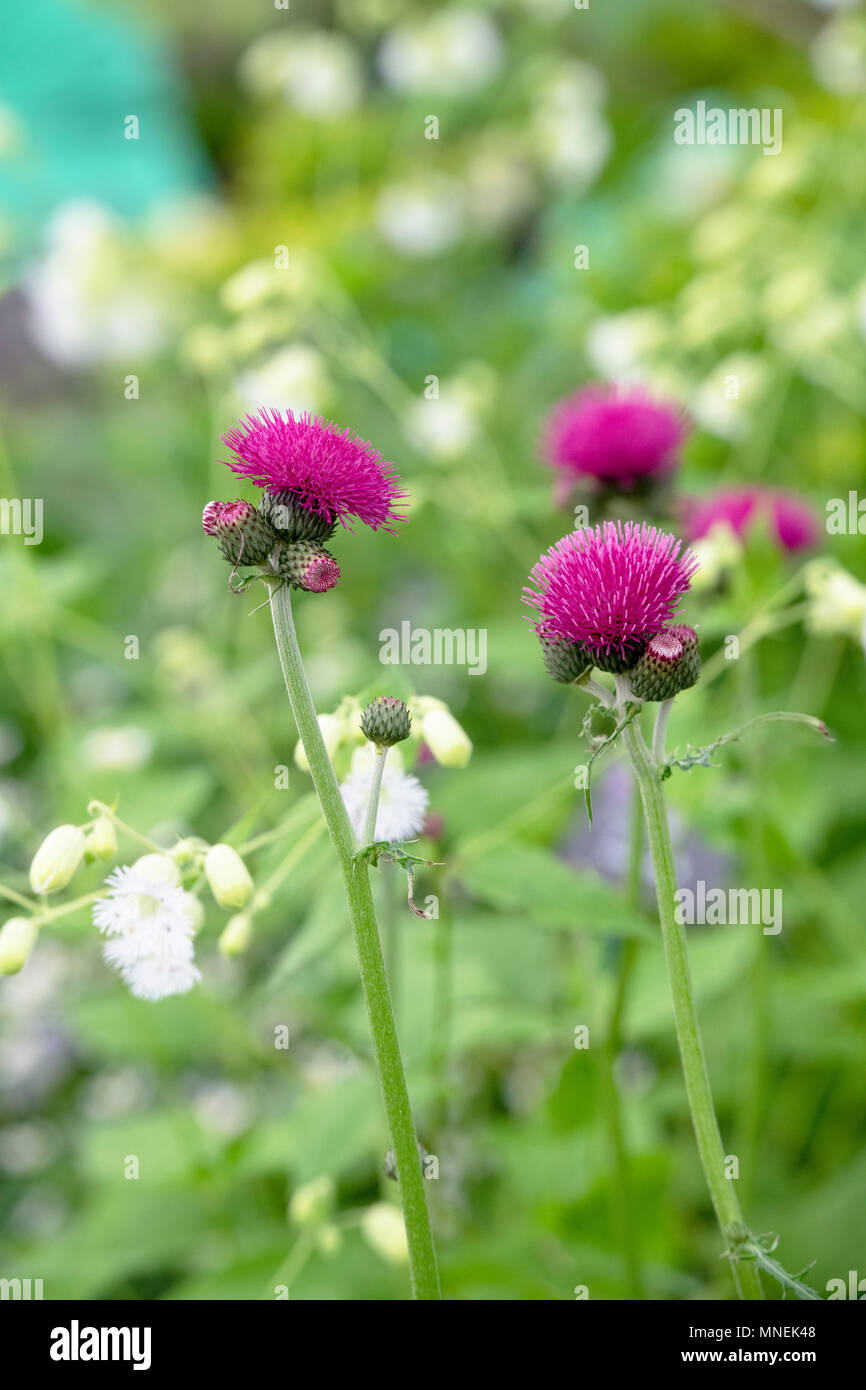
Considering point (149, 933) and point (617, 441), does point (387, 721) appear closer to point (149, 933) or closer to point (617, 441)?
point (149, 933)

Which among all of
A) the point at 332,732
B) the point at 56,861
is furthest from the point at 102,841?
the point at 332,732

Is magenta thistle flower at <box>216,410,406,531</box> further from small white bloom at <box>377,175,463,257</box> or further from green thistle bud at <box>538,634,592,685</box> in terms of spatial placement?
small white bloom at <box>377,175,463,257</box>

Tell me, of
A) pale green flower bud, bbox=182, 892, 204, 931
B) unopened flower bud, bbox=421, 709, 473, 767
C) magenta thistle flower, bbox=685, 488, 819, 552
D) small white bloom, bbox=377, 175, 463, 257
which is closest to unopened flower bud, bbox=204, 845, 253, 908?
pale green flower bud, bbox=182, 892, 204, 931

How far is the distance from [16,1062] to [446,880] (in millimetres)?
1204

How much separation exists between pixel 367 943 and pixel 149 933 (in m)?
0.11

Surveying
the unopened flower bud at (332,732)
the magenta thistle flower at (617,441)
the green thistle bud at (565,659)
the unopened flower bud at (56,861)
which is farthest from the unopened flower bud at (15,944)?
the magenta thistle flower at (617,441)

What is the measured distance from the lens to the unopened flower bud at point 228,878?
60 cm

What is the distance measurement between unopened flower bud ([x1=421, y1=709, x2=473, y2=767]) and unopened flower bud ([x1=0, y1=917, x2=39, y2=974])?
23 cm

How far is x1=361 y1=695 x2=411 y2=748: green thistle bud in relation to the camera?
59cm

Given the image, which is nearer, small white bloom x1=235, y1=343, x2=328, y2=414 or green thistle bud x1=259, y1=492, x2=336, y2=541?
green thistle bud x1=259, y1=492, x2=336, y2=541

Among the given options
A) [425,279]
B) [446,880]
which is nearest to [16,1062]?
[446,880]

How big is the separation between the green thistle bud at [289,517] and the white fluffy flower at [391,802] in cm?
15

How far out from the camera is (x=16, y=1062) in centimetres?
184
